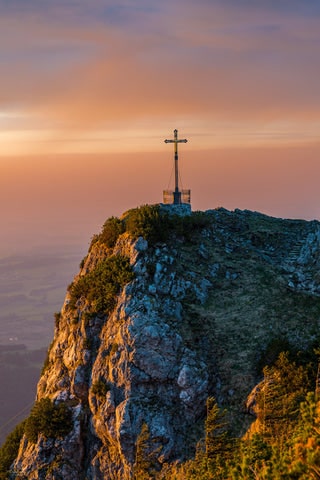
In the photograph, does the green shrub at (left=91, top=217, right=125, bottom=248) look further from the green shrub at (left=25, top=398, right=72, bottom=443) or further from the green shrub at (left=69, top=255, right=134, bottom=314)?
the green shrub at (left=25, top=398, right=72, bottom=443)

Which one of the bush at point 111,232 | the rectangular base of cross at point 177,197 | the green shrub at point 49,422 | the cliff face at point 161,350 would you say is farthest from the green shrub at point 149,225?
the green shrub at point 49,422

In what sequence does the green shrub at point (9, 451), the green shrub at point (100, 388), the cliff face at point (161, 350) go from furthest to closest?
the green shrub at point (9, 451), the green shrub at point (100, 388), the cliff face at point (161, 350)

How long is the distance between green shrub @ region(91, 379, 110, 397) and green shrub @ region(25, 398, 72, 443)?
2660 millimetres

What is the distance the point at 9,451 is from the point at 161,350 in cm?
1533

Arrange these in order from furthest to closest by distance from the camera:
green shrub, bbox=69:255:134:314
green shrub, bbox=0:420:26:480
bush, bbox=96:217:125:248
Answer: bush, bbox=96:217:125:248
green shrub, bbox=69:255:134:314
green shrub, bbox=0:420:26:480

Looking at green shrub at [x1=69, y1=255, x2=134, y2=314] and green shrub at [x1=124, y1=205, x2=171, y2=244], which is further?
green shrub at [x1=124, y1=205, x2=171, y2=244]

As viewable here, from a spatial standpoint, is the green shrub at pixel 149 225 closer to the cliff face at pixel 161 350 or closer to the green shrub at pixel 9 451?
the cliff face at pixel 161 350

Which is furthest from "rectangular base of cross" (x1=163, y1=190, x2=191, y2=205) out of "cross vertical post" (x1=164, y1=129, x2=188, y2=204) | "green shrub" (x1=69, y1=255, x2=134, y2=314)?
"green shrub" (x1=69, y1=255, x2=134, y2=314)

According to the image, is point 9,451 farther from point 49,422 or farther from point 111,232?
point 111,232

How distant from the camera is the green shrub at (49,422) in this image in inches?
1173

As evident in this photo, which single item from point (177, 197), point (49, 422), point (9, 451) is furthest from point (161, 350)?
point (177, 197)

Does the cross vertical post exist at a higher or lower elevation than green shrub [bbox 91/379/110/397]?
higher

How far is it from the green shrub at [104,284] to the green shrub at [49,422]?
285 inches

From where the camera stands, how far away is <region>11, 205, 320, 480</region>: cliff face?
2794 cm
